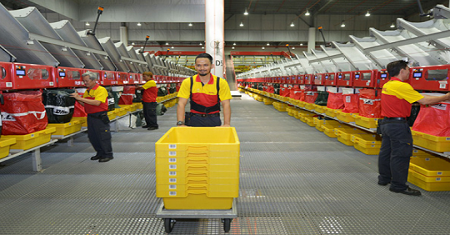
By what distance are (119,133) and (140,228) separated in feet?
16.5

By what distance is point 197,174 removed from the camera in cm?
212

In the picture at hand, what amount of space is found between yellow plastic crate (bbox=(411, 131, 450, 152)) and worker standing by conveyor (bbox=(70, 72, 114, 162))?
189 inches

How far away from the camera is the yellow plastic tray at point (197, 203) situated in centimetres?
217

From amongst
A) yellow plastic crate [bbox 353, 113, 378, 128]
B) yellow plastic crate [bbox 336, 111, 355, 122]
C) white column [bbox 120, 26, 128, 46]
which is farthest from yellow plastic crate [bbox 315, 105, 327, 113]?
white column [bbox 120, 26, 128, 46]

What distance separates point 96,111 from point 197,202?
301 centimetres

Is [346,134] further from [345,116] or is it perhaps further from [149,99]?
[149,99]

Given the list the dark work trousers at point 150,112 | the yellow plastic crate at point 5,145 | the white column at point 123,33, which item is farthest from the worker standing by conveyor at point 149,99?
the white column at point 123,33

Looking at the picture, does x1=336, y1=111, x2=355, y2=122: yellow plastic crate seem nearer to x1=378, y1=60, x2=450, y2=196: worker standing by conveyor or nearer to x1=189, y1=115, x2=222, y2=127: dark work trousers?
x1=378, y1=60, x2=450, y2=196: worker standing by conveyor

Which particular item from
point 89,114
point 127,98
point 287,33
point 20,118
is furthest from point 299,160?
point 287,33

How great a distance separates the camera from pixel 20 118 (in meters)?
3.49

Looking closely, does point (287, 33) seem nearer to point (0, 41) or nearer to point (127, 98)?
point (127, 98)

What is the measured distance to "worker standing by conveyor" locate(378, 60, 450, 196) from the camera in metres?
3.15

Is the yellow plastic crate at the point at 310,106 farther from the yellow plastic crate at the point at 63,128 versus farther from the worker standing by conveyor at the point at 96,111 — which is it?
the yellow plastic crate at the point at 63,128

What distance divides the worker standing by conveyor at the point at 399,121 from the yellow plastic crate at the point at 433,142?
0.36 m
